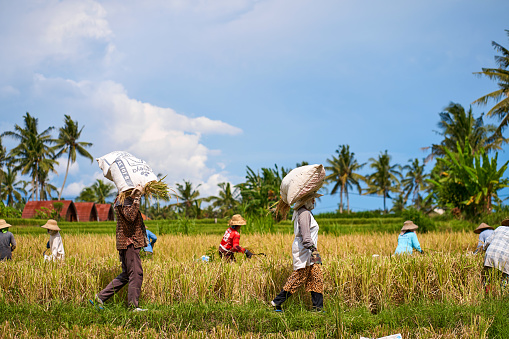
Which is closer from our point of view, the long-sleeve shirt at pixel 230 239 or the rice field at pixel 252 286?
the rice field at pixel 252 286

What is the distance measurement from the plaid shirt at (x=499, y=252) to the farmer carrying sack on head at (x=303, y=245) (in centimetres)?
236

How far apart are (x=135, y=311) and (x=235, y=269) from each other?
4.27 ft

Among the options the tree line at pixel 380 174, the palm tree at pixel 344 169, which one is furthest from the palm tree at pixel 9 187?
the palm tree at pixel 344 169

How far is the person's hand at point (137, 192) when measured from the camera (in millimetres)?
4250

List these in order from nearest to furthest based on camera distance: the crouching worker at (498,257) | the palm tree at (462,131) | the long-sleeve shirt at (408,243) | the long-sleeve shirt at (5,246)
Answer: the crouching worker at (498,257), the long-sleeve shirt at (408,243), the long-sleeve shirt at (5,246), the palm tree at (462,131)

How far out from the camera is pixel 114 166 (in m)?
4.40

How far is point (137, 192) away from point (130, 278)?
35.4 inches

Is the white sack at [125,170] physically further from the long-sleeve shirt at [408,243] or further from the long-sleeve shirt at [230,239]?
the long-sleeve shirt at [408,243]

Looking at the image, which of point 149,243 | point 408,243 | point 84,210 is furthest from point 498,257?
point 84,210

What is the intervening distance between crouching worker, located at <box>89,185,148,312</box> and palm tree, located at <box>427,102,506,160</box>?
27360 millimetres

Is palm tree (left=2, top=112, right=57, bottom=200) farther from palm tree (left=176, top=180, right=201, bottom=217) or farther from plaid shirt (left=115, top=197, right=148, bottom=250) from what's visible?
plaid shirt (left=115, top=197, right=148, bottom=250)

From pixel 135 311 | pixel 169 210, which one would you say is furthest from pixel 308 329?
pixel 169 210

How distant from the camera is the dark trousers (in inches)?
166

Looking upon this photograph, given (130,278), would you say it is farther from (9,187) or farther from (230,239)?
(9,187)
